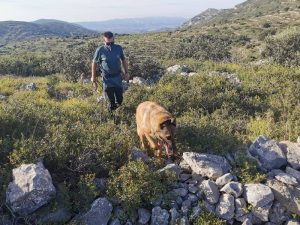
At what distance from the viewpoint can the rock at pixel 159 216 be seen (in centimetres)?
560

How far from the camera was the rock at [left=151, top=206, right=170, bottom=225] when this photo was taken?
18.4ft

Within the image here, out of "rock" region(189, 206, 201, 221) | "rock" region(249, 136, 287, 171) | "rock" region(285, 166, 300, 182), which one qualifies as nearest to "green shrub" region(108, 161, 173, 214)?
"rock" region(189, 206, 201, 221)

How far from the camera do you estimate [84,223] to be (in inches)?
215

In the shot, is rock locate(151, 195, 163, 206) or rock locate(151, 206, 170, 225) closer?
rock locate(151, 206, 170, 225)

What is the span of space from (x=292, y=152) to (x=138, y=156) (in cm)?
272

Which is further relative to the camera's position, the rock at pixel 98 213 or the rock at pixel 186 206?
the rock at pixel 186 206

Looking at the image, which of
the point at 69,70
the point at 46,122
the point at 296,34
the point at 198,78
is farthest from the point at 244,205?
the point at 296,34

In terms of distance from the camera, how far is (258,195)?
5.83 m

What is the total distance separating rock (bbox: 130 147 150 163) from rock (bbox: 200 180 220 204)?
1.11 m

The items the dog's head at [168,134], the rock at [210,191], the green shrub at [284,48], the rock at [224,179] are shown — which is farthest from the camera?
the green shrub at [284,48]

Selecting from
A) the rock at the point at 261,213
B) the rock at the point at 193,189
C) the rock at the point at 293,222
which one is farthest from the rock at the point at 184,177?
the rock at the point at 293,222

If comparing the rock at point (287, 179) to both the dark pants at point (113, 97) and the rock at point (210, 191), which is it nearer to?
the rock at point (210, 191)

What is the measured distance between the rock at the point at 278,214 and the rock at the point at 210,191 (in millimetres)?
872

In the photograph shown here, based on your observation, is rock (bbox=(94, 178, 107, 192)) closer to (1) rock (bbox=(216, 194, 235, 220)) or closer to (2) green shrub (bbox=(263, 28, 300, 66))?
(1) rock (bbox=(216, 194, 235, 220))
